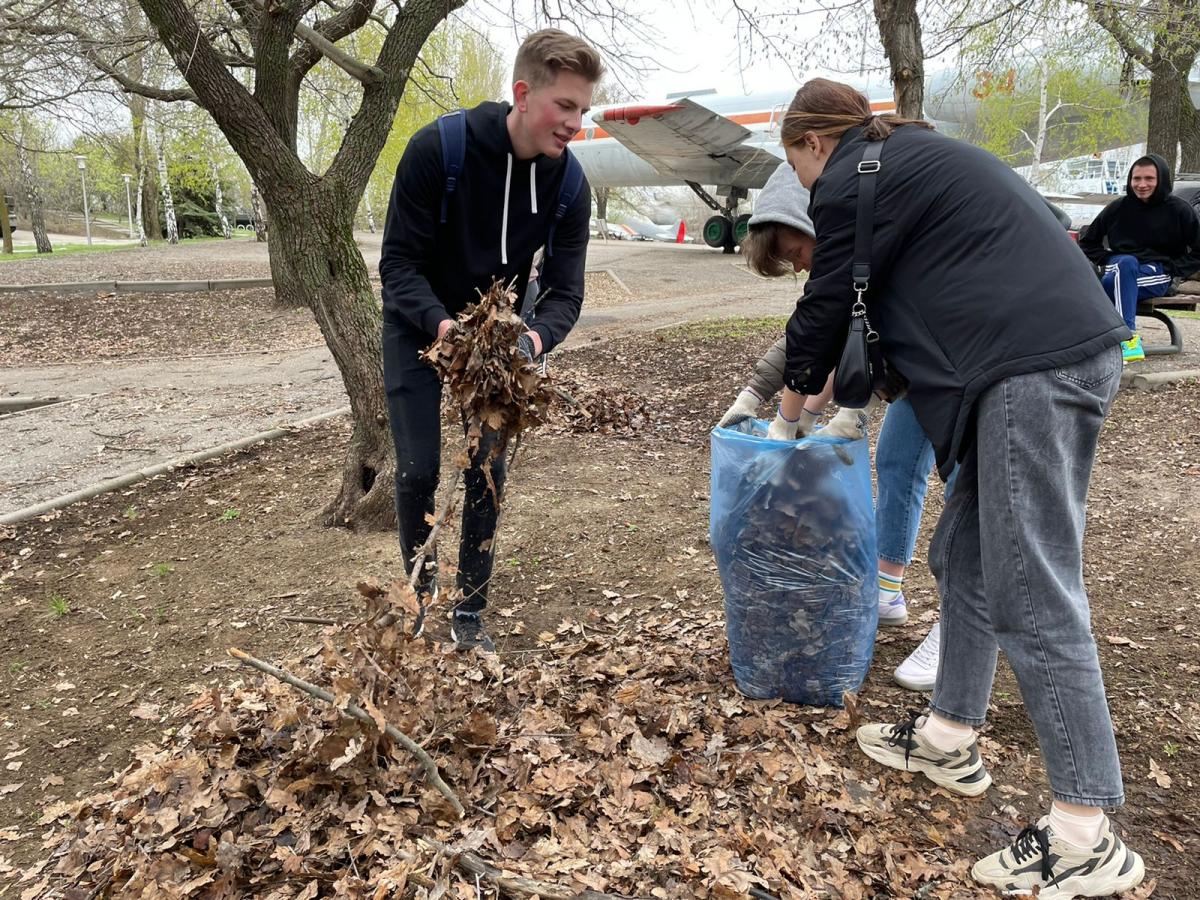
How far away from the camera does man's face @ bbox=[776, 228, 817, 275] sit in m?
2.29

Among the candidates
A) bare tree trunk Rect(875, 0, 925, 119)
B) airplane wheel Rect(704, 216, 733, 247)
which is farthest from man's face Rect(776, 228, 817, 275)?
airplane wheel Rect(704, 216, 733, 247)

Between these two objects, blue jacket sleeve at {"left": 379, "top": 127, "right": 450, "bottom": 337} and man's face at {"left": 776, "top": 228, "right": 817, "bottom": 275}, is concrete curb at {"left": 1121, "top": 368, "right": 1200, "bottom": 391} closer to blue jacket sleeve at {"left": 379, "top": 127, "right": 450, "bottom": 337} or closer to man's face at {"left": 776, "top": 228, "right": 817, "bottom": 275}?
man's face at {"left": 776, "top": 228, "right": 817, "bottom": 275}

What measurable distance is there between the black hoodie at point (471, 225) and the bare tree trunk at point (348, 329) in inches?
66.4

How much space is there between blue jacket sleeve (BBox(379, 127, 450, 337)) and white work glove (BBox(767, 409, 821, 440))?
3.40 feet

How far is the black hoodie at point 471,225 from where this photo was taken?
8.44 ft

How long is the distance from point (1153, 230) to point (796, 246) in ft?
19.9

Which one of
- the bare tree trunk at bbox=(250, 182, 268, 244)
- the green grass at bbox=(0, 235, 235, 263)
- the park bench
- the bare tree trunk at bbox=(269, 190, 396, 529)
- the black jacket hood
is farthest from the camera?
the green grass at bbox=(0, 235, 235, 263)

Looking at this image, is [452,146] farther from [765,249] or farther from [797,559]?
[797,559]

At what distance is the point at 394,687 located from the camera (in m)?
2.26

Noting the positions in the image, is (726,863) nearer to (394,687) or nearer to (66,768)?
(394,687)

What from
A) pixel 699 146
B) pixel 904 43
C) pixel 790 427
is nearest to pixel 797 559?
pixel 790 427

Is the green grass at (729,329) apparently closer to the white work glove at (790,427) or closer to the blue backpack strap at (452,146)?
the white work glove at (790,427)

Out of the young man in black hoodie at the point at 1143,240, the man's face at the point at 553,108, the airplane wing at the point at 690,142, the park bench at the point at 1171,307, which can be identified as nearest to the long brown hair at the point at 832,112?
the man's face at the point at 553,108

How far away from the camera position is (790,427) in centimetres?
257
